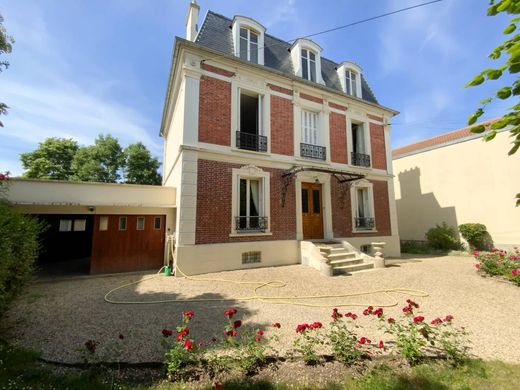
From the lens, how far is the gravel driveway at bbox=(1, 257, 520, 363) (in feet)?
11.3

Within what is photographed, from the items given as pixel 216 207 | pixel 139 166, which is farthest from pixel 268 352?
pixel 139 166

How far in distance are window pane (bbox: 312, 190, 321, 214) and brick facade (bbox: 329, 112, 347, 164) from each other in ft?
5.80

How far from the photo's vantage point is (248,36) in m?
9.77

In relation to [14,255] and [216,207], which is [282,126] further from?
[14,255]

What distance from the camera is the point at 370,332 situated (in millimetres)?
3797

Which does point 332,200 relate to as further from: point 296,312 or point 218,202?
point 296,312

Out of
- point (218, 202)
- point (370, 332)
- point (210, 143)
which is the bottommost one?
point (370, 332)

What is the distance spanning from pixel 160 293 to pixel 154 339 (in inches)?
97.3

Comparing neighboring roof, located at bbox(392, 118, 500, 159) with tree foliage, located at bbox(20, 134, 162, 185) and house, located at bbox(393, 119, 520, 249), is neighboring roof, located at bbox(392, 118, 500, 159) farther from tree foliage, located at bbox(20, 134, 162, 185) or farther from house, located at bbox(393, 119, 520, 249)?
tree foliage, located at bbox(20, 134, 162, 185)

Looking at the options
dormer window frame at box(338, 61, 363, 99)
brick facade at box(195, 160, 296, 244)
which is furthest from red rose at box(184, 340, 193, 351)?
dormer window frame at box(338, 61, 363, 99)

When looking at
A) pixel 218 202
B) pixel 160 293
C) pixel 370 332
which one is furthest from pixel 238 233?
pixel 370 332

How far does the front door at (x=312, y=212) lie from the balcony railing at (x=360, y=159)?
8.56 ft

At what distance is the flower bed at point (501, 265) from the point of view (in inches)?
250

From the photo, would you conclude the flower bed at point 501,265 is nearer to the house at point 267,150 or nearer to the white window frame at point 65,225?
the house at point 267,150
